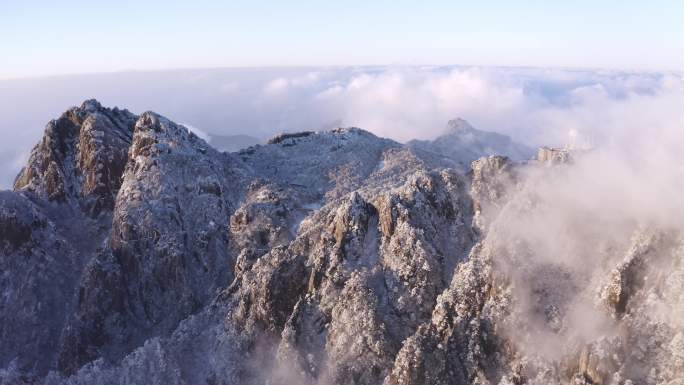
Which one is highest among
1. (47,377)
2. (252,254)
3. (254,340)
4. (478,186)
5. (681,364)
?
(478,186)

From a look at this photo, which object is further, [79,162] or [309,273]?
[79,162]

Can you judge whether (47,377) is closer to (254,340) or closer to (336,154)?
(254,340)

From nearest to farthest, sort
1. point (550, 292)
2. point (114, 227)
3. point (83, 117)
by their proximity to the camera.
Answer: point (550, 292) → point (114, 227) → point (83, 117)

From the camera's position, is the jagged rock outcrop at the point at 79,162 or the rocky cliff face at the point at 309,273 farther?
the jagged rock outcrop at the point at 79,162

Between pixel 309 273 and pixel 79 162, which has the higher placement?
pixel 79 162

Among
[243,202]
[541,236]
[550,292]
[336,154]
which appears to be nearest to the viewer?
[550,292]

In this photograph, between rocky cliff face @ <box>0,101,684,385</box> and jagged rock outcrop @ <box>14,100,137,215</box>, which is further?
jagged rock outcrop @ <box>14,100,137,215</box>

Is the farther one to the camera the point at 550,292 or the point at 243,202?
the point at 243,202

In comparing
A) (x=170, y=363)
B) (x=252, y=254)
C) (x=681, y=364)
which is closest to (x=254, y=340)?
(x=170, y=363)
